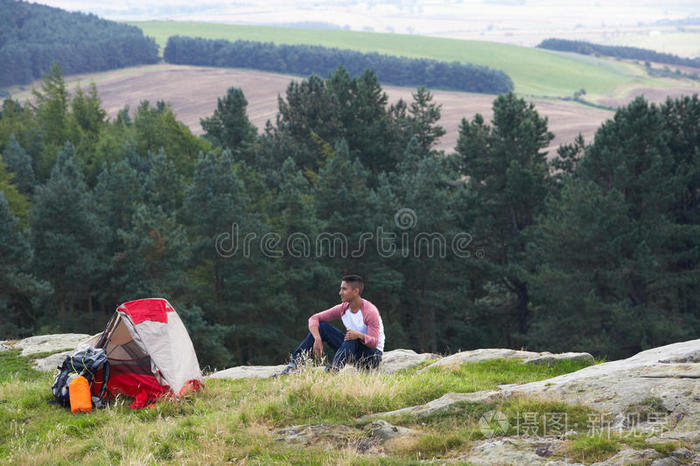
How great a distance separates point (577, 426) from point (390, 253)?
35.2 meters

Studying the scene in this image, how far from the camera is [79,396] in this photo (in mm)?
8859

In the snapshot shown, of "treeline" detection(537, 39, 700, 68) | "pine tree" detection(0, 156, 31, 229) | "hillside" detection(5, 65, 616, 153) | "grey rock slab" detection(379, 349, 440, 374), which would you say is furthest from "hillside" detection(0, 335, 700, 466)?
"treeline" detection(537, 39, 700, 68)

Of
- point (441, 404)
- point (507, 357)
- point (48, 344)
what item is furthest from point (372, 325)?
point (48, 344)

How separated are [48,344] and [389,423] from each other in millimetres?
10759

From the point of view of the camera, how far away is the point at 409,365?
1270 cm

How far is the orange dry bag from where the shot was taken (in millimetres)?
8797

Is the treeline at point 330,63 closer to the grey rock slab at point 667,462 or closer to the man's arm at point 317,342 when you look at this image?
the man's arm at point 317,342

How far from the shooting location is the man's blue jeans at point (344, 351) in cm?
1010

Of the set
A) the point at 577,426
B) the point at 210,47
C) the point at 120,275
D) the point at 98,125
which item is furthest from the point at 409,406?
the point at 210,47

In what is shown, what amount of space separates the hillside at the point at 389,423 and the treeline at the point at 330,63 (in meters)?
136

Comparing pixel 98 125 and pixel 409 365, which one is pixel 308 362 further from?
pixel 98 125

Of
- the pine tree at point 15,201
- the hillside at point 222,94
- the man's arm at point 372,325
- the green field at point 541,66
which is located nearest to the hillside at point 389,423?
the man's arm at point 372,325

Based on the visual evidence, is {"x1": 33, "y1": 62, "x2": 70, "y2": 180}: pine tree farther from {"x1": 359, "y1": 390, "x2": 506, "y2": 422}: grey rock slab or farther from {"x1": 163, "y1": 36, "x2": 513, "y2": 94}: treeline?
{"x1": 163, "y1": 36, "x2": 513, "y2": 94}: treeline

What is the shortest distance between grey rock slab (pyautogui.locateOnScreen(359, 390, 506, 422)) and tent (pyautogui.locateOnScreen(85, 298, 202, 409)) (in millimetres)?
3076
